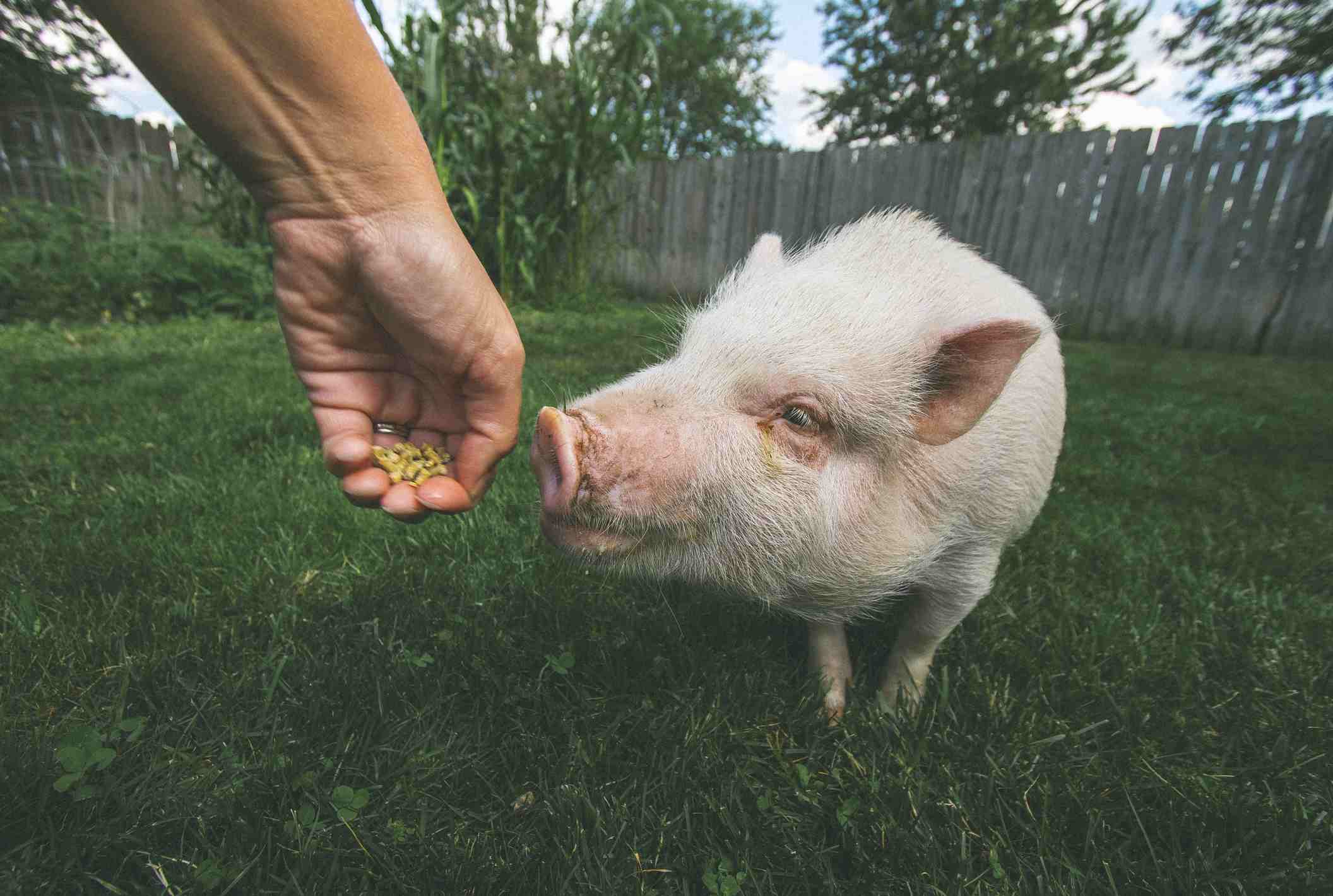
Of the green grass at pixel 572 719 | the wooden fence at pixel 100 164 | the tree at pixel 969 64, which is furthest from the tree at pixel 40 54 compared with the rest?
the tree at pixel 969 64

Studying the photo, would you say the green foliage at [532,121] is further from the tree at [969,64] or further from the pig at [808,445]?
the tree at [969,64]

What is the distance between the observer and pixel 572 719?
1.68m

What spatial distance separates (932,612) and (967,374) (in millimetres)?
739

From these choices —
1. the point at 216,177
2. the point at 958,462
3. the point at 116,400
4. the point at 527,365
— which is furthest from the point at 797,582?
the point at 216,177

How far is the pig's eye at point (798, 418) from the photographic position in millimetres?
1508

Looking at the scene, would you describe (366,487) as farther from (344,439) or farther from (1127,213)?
(1127,213)

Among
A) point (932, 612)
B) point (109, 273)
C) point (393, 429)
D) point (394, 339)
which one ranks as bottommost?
point (932, 612)

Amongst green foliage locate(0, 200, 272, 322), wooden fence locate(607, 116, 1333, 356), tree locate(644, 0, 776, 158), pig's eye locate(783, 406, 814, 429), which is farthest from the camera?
tree locate(644, 0, 776, 158)

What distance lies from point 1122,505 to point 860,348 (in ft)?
8.73

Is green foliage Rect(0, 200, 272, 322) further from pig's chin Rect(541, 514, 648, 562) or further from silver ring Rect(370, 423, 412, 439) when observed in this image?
pig's chin Rect(541, 514, 648, 562)

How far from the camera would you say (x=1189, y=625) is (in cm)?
233

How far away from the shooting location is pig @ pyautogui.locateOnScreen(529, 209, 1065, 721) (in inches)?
55.5

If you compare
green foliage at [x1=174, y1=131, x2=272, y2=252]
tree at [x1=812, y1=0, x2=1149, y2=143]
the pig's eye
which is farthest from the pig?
tree at [x1=812, y1=0, x2=1149, y2=143]

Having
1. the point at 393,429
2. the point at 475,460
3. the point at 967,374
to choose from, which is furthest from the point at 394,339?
the point at 967,374
